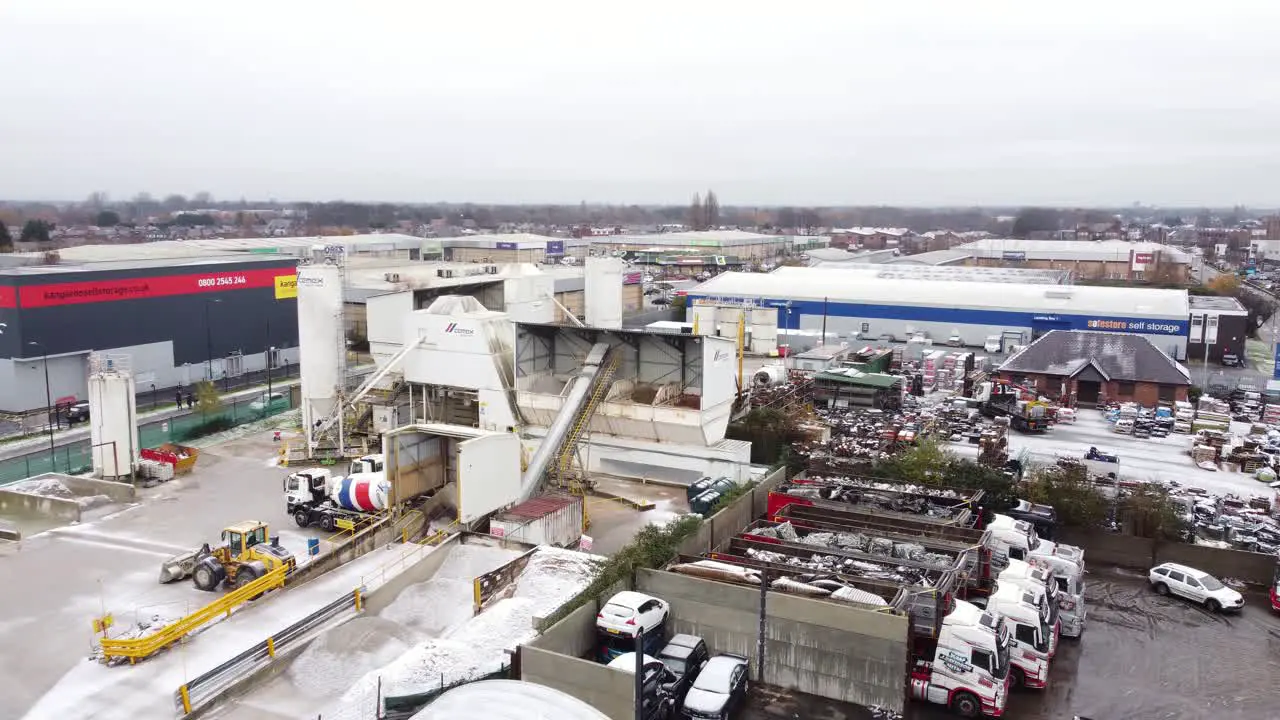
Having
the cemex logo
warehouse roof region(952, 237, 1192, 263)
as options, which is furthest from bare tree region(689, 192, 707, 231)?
the cemex logo

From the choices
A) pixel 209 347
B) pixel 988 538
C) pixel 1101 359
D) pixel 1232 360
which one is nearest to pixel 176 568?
pixel 988 538

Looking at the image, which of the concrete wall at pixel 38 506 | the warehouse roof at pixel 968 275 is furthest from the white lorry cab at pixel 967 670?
the warehouse roof at pixel 968 275

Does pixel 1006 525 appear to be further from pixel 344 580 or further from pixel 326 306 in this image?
pixel 326 306

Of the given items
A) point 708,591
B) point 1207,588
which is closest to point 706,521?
point 708,591

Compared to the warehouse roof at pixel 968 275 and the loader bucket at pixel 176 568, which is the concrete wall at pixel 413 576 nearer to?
the loader bucket at pixel 176 568

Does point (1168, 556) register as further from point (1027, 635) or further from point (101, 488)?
point (101, 488)

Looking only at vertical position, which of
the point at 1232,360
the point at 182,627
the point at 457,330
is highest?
the point at 457,330

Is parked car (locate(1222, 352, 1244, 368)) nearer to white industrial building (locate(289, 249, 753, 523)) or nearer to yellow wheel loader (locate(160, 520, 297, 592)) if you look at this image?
white industrial building (locate(289, 249, 753, 523))
